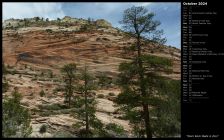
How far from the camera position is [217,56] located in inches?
488

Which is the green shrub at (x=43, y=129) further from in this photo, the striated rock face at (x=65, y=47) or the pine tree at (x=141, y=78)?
the striated rock face at (x=65, y=47)

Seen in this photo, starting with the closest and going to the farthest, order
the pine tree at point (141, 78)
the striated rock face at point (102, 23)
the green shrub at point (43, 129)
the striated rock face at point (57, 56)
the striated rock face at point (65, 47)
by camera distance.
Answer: the pine tree at point (141, 78), the green shrub at point (43, 129), the striated rock face at point (57, 56), the striated rock face at point (65, 47), the striated rock face at point (102, 23)

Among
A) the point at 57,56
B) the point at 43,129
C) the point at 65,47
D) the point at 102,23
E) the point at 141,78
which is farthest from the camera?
the point at 102,23

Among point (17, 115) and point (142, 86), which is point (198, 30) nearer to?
point (142, 86)

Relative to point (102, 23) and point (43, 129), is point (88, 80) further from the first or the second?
point (102, 23)

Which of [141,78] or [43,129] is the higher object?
[141,78]

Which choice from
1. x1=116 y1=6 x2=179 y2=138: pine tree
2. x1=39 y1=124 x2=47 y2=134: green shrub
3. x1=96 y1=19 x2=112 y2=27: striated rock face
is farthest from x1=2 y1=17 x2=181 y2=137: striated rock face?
x1=116 y1=6 x2=179 y2=138: pine tree

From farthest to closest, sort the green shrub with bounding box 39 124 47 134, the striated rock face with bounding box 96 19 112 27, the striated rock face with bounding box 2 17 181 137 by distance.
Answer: the striated rock face with bounding box 96 19 112 27
the striated rock face with bounding box 2 17 181 137
the green shrub with bounding box 39 124 47 134

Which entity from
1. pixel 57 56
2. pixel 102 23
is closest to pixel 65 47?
pixel 57 56

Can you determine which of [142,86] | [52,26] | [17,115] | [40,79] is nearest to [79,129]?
[17,115]

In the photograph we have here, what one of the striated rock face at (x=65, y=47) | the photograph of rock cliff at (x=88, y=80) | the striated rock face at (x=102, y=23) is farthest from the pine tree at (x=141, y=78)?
the striated rock face at (x=102, y=23)

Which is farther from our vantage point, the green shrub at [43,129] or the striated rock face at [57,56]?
the striated rock face at [57,56]

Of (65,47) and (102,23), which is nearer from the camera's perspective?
(65,47)

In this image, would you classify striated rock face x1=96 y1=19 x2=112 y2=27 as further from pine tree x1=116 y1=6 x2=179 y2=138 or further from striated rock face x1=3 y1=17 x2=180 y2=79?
pine tree x1=116 y1=6 x2=179 y2=138
